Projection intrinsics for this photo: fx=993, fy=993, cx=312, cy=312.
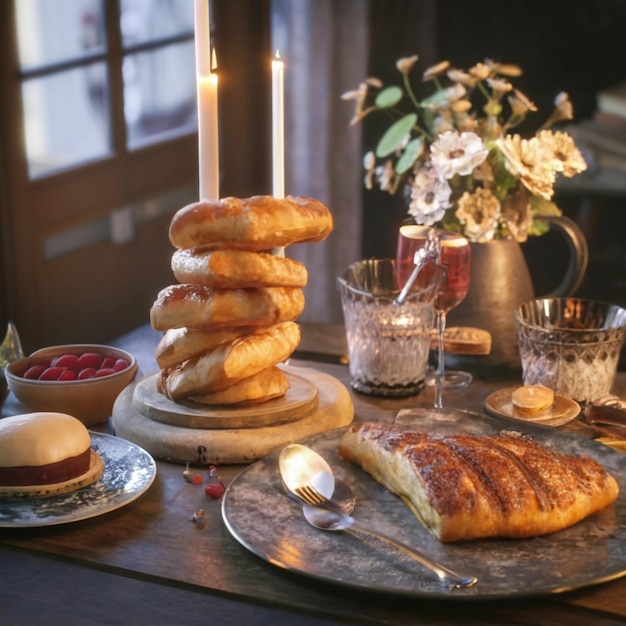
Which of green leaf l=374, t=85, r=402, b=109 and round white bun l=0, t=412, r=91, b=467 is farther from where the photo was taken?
green leaf l=374, t=85, r=402, b=109

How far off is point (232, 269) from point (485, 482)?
0.41m

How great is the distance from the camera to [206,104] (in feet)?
4.12

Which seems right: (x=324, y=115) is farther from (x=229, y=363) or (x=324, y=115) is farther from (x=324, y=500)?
(x=324, y=500)

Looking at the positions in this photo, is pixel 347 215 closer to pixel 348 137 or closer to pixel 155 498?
pixel 348 137

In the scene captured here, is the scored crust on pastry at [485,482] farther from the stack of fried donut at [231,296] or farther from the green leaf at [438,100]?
the green leaf at [438,100]

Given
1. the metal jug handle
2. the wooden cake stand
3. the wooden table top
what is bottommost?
the wooden table top

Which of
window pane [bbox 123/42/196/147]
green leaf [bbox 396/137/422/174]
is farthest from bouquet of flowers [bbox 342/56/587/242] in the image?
window pane [bbox 123/42/196/147]

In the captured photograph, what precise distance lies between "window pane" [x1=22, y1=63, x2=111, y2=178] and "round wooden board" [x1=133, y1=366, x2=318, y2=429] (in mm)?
1985

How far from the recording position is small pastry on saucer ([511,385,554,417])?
131 cm

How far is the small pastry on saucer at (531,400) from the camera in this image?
1307mm

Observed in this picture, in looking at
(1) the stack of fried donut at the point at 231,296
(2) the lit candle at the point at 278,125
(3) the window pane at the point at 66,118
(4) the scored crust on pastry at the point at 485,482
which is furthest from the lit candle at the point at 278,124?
(3) the window pane at the point at 66,118

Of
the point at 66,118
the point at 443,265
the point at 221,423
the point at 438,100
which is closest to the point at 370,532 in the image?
the point at 221,423

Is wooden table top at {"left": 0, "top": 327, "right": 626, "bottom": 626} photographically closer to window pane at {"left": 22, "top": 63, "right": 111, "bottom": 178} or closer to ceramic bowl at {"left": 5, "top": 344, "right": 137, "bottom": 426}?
ceramic bowl at {"left": 5, "top": 344, "right": 137, "bottom": 426}

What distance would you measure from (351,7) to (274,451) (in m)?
2.34
